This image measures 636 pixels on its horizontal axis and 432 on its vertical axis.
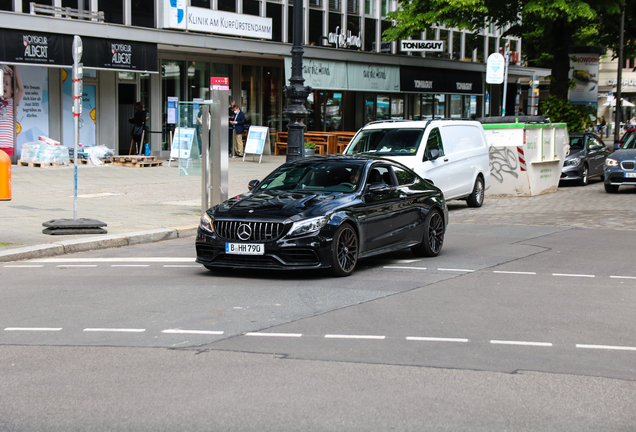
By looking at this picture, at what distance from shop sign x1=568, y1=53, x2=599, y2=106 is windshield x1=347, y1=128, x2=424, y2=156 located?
77.9 ft

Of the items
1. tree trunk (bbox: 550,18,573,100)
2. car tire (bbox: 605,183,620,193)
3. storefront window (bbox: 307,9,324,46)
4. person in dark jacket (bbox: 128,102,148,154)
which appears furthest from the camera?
tree trunk (bbox: 550,18,573,100)

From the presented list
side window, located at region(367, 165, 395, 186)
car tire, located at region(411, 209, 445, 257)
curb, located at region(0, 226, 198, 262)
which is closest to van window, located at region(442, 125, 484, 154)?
car tire, located at region(411, 209, 445, 257)

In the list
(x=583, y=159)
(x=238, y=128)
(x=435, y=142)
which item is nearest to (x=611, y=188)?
(x=583, y=159)

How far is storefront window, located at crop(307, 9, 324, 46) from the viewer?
32.4 metres

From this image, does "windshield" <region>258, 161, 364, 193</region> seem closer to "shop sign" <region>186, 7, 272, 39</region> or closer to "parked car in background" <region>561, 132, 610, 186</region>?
"parked car in background" <region>561, 132, 610, 186</region>

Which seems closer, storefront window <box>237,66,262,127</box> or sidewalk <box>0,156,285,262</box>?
sidewalk <box>0,156,285,262</box>

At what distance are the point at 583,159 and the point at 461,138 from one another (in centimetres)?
867

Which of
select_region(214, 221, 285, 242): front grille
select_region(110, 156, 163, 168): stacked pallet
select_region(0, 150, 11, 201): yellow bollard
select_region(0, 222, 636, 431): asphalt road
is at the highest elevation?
select_region(0, 150, 11, 201): yellow bollard

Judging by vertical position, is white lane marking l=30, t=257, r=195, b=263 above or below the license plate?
below

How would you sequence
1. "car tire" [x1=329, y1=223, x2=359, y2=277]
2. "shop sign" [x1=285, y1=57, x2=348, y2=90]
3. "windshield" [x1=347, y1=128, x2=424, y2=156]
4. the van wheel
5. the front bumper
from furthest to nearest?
"shop sign" [x1=285, y1=57, x2=348, y2=90]
the van wheel
"windshield" [x1=347, y1=128, x2=424, y2=156]
"car tire" [x1=329, y1=223, x2=359, y2=277]
the front bumper

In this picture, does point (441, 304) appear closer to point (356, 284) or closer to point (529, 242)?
point (356, 284)

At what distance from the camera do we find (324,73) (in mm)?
31859

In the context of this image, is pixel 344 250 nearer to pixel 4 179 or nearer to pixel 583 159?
pixel 4 179

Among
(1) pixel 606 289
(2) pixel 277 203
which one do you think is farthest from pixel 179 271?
(1) pixel 606 289
